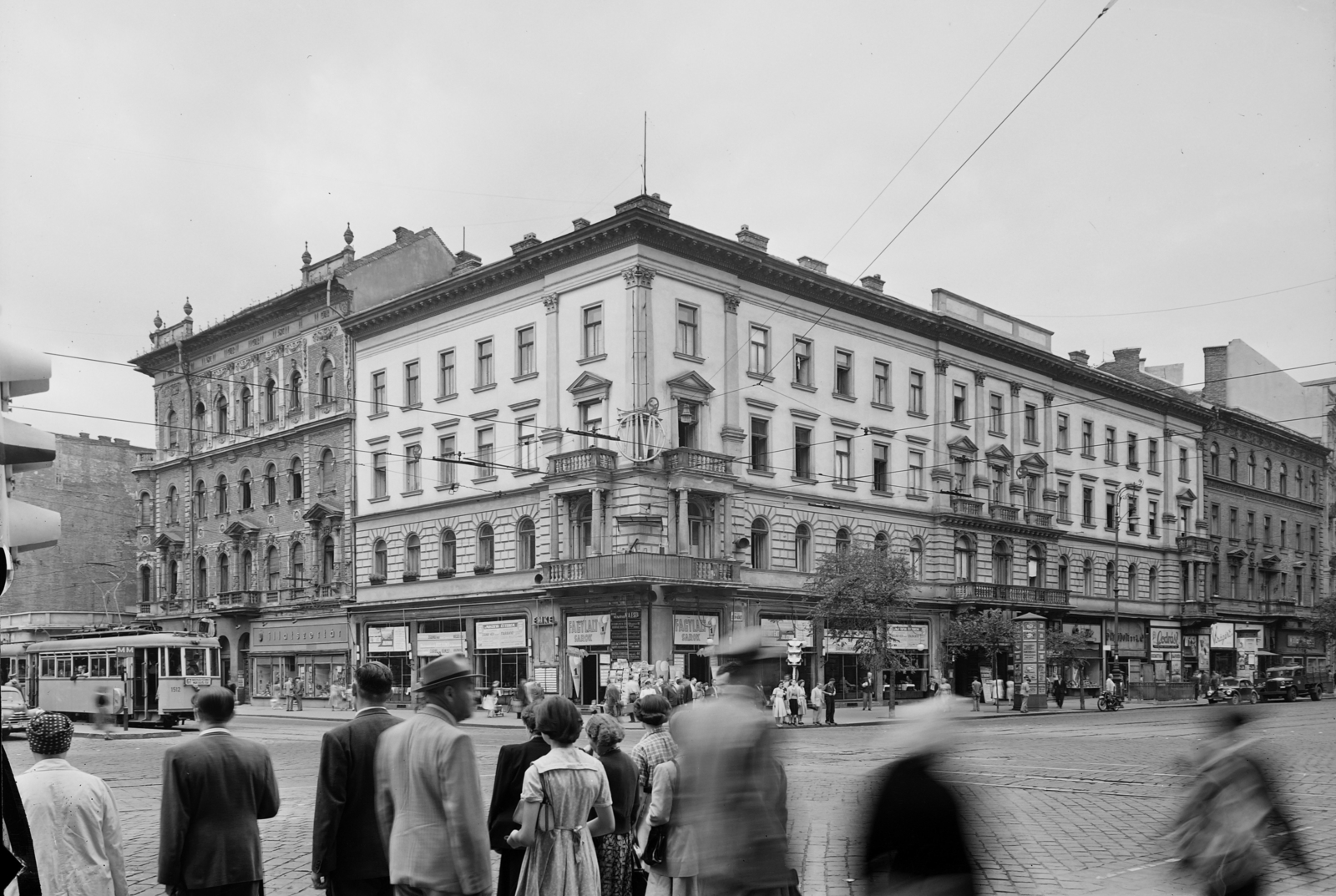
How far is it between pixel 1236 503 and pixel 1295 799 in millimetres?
63314

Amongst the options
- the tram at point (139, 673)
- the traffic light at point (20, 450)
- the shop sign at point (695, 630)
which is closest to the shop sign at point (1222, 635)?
the shop sign at point (695, 630)

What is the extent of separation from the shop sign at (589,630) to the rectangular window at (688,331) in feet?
30.6

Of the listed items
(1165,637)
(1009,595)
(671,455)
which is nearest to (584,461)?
(671,455)

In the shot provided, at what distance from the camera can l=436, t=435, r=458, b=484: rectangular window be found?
48344mm

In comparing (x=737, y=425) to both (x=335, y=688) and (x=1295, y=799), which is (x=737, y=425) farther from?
(x=1295, y=799)

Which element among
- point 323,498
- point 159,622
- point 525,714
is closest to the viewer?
point 525,714

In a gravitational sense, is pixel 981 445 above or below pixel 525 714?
above

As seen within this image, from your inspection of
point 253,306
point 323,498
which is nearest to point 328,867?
point 323,498

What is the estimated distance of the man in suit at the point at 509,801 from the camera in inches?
291

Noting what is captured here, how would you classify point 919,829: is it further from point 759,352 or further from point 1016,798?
point 759,352

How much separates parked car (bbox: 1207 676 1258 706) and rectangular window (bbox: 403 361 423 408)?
1432 inches

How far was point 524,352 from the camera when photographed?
150 ft

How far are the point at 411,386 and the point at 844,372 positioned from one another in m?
17.1

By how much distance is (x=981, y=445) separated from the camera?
55.2 metres
